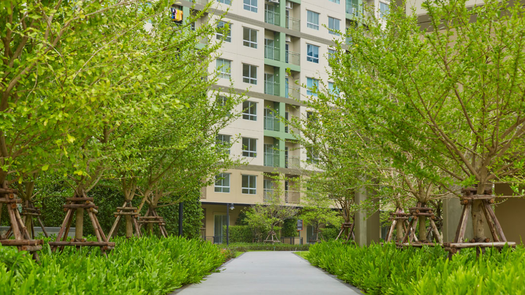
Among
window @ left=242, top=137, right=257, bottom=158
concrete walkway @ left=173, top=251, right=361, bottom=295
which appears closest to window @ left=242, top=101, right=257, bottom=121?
window @ left=242, top=137, right=257, bottom=158

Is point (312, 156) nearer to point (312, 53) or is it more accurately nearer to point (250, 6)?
point (250, 6)

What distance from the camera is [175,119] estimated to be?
1499 centimetres

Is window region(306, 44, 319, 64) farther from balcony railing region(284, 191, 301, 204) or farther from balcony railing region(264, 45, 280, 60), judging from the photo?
balcony railing region(284, 191, 301, 204)

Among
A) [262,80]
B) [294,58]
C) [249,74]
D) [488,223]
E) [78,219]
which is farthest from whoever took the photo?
[294,58]

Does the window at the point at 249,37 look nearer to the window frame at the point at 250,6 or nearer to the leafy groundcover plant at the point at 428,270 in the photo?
the window frame at the point at 250,6

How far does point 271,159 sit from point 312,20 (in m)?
15.1

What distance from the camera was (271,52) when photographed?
51.7m

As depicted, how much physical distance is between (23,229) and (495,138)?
786 centimetres

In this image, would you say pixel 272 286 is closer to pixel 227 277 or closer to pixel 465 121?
pixel 227 277

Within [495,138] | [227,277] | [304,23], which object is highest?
[304,23]

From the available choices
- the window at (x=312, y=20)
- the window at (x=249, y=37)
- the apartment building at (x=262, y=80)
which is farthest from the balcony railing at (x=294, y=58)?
the window at (x=249, y=37)

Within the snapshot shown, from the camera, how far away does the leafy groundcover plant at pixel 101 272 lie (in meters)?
5.91

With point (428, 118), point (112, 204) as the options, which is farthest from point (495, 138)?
point (112, 204)

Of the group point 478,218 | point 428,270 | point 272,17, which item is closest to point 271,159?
point 272,17
